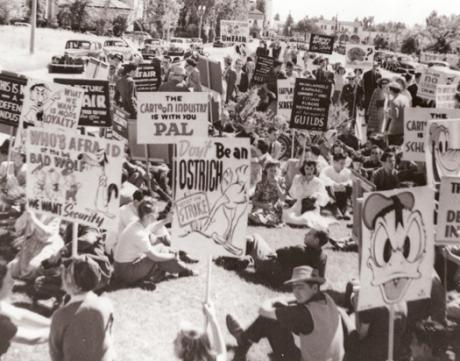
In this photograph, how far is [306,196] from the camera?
9.96m

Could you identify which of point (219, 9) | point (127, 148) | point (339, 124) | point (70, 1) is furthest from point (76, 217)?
point (219, 9)

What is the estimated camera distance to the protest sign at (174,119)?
771cm

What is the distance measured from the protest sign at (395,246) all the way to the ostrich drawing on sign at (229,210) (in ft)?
3.97

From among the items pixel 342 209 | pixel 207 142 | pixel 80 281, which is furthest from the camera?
pixel 342 209

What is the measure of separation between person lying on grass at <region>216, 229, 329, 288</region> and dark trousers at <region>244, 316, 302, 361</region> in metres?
1.38

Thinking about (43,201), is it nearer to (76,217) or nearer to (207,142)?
(76,217)

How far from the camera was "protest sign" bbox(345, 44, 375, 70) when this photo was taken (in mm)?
18511

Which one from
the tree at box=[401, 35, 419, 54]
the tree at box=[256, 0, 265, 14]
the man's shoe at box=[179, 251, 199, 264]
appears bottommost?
the man's shoe at box=[179, 251, 199, 264]

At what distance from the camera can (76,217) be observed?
5.93 metres

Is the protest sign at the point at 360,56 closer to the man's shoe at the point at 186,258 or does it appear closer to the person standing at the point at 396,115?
the person standing at the point at 396,115

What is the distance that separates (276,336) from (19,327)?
2105 mm

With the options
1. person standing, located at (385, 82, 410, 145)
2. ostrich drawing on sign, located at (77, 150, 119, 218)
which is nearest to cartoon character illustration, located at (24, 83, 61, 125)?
ostrich drawing on sign, located at (77, 150, 119, 218)

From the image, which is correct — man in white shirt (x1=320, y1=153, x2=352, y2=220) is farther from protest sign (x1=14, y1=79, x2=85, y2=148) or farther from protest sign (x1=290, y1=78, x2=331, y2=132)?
protest sign (x1=14, y1=79, x2=85, y2=148)

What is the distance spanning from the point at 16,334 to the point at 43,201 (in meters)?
1.48
